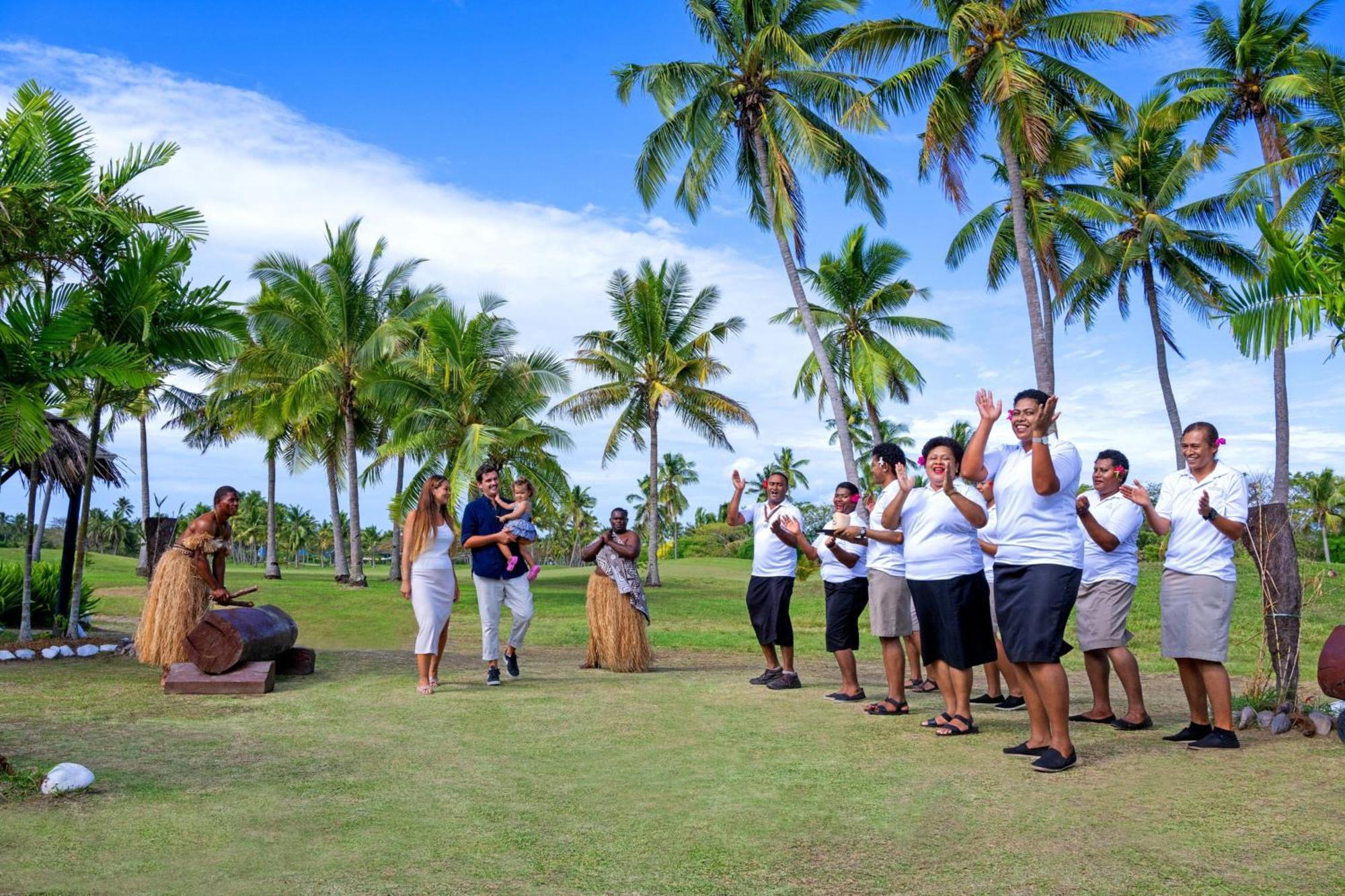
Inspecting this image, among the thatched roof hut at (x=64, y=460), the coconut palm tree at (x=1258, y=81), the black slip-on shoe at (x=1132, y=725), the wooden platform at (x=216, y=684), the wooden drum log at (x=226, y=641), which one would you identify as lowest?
the black slip-on shoe at (x=1132, y=725)

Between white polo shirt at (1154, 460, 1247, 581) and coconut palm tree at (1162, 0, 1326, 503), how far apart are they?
23701 mm

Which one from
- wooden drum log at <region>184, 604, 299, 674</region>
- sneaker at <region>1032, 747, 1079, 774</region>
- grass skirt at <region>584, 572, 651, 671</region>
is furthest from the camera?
grass skirt at <region>584, 572, 651, 671</region>

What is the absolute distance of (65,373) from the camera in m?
9.89

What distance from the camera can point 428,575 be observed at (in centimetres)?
902

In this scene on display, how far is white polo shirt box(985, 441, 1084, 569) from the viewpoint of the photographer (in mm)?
5758

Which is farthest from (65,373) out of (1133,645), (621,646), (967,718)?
(1133,645)

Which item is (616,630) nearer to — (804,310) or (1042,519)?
(1042,519)

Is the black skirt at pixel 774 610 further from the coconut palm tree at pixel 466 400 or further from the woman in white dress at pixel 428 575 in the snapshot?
the coconut palm tree at pixel 466 400

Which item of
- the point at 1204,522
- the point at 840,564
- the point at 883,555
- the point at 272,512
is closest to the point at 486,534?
the point at 840,564

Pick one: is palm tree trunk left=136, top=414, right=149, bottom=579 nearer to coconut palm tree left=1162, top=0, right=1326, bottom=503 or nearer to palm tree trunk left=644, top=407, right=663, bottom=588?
palm tree trunk left=644, top=407, right=663, bottom=588

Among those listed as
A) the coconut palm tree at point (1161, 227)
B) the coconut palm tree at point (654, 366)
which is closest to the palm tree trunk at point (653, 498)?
the coconut palm tree at point (654, 366)

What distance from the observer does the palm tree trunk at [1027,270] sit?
1992 centimetres

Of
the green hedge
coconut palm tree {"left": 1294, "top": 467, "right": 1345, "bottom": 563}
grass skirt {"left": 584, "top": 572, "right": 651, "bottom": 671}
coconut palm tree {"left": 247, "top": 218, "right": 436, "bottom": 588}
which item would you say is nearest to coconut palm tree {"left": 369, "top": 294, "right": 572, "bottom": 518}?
coconut palm tree {"left": 247, "top": 218, "right": 436, "bottom": 588}

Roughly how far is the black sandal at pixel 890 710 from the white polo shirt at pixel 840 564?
1134mm
